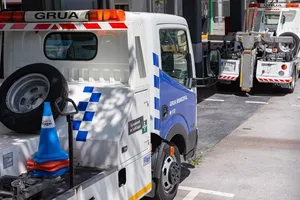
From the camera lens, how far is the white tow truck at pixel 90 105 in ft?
12.5

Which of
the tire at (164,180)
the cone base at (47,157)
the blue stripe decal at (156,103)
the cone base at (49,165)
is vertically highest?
the blue stripe decal at (156,103)

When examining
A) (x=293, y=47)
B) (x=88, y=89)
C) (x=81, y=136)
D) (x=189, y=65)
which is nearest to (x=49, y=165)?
(x=81, y=136)

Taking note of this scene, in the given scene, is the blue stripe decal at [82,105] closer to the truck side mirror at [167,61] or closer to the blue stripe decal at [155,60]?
the blue stripe decal at [155,60]

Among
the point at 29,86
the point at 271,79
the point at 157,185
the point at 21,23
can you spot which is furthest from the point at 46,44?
the point at 271,79

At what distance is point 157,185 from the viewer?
5.35 m

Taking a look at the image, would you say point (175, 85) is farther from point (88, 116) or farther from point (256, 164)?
point (256, 164)

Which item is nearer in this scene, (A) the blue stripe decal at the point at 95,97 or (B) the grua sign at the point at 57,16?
(A) the blue stripe decal at the point at 95,97

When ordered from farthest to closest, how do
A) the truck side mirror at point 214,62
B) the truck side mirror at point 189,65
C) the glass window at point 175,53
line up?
the truck side mirror at point 214,62
the truck side mirror at point 189,65
the glass window at point 175,53

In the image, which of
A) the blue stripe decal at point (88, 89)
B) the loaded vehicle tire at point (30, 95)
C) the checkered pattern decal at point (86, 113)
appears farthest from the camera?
the blue stripe decal at point (88, 89)

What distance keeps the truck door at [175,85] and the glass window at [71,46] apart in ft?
2.75

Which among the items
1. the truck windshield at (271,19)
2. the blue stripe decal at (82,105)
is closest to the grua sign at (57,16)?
the blue stripe decal at (82,105)

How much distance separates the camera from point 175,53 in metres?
5.89

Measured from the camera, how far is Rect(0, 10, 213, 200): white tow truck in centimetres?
381

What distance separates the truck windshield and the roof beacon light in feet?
43.0
